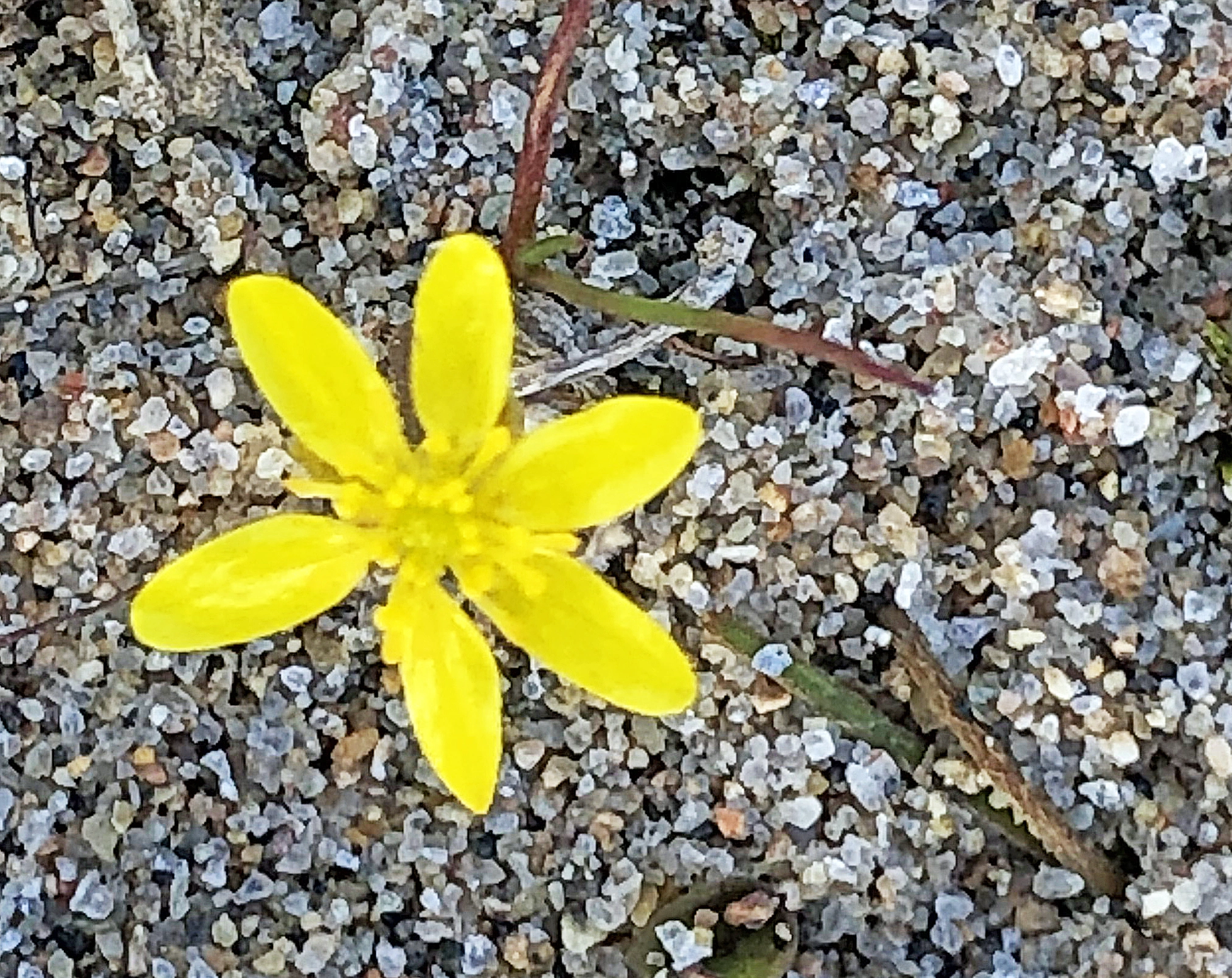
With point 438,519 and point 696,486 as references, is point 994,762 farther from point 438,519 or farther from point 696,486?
point 438,519

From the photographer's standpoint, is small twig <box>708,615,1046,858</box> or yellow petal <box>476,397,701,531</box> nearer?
yellow petal <box>476,397,701,531</box>

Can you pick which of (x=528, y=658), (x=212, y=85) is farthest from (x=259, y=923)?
(x=212, y=85)

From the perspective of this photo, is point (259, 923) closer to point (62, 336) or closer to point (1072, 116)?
point (62, 336)

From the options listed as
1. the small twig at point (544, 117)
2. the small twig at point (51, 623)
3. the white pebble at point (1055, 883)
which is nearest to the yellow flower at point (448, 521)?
the small twig at point (544, 117)

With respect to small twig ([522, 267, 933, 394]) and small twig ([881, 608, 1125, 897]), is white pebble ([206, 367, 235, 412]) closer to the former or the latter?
small twig ([522, 267, 933, 394])

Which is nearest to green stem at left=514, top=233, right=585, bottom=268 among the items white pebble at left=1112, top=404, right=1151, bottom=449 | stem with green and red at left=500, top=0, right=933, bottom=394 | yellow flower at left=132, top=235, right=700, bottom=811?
stem with green and red at left=500, top=0, right=933, bottom=394

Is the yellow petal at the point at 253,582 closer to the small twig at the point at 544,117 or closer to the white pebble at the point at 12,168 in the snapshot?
the small twig at the point at 544,117
